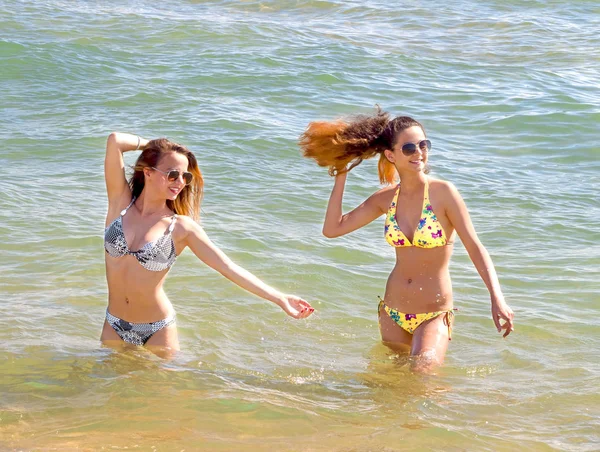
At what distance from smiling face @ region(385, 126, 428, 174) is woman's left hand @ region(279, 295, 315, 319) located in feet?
3.73

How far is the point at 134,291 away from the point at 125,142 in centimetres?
88

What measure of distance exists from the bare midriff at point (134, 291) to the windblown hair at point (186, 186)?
394 mm

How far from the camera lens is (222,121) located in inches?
474

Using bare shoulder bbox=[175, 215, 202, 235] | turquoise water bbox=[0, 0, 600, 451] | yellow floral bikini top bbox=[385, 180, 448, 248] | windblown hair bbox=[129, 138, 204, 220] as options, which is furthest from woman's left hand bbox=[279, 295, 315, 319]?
yellow floral bikini top bbox=[385, 180, 448, 248]

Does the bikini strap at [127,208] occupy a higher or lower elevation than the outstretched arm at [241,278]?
higher

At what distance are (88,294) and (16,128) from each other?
5159mm

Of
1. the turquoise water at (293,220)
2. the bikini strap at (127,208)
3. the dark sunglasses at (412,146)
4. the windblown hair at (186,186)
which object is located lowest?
the turquoise water at (293,220)

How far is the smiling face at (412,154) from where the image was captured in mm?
5383

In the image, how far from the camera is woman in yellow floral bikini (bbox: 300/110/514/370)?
5.40 metres

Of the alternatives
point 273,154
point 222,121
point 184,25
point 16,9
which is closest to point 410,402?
point 273,154

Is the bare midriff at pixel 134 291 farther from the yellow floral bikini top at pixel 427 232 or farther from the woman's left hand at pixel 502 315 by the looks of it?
the woman's left hand at pixel 502 315

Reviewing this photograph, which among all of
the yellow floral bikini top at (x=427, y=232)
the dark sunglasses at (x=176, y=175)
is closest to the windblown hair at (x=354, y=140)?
the yellow floral bikini top at (x=427, y=232)

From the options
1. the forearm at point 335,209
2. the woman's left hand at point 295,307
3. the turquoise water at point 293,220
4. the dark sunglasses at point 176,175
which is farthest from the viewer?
the forearm at point 335,209

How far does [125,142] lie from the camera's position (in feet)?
17.5
